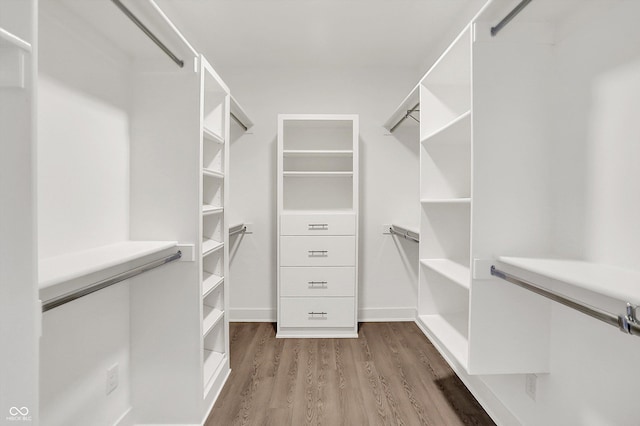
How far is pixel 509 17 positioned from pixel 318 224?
1.90 meters

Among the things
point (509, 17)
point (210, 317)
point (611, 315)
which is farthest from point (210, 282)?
point (509, 17)

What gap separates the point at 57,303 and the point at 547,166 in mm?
1809

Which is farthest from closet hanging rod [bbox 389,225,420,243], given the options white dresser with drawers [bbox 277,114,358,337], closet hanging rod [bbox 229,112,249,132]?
closet hanging rod [bbox 229,112,249,132]

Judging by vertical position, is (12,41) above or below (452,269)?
above

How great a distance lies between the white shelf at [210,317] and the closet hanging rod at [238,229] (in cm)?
61

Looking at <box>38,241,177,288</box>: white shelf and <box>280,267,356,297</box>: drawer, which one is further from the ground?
<box>38,241,177,288</box>: white shelf

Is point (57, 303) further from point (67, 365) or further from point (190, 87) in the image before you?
point (190, 87)

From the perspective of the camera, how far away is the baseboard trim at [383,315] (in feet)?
10.5

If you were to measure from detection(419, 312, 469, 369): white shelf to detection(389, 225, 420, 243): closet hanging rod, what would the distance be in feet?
1.67

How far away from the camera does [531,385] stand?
1477 millimetres

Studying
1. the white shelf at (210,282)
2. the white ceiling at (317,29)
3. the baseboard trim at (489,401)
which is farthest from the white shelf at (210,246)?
the white ceiling at (317,29)

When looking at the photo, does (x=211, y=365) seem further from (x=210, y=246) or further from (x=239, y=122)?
(x=239, y=122)

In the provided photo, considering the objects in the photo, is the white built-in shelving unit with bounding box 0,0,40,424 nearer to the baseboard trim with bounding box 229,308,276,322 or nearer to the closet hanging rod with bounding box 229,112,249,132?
the closet hanging rod with bounding box 229,112,249,132

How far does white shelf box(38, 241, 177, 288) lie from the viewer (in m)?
0.88
